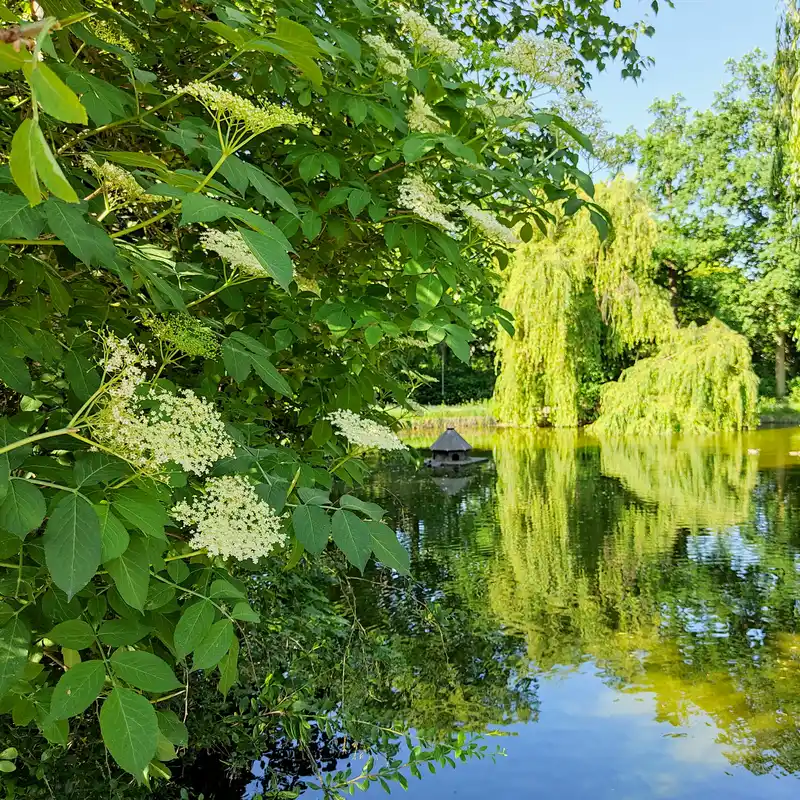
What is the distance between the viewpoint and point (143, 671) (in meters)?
0.84

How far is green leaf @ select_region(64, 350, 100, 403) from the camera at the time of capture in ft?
3.17

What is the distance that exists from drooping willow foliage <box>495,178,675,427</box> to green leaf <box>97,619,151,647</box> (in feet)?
41.6

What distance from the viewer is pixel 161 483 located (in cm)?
96

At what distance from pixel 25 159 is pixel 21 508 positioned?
1.79 feet

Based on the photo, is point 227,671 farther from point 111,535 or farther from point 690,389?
point 690,389

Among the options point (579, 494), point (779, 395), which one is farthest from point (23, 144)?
point (779, 395)

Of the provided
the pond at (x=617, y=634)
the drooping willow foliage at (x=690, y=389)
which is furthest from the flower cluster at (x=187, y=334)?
the drooping willow foliage at (x=690, y=389)

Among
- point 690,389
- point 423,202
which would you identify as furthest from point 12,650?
point 690,389

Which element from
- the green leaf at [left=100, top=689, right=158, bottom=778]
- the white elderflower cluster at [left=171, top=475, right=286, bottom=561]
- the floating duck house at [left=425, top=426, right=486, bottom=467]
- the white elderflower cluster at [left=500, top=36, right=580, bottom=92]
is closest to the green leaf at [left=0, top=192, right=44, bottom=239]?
the white elderflower cluster at [left=171, top=475, right=286, bottom=561]

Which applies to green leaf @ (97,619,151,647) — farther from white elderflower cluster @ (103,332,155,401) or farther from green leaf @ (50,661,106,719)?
white elderflower cluster @ (103,332,155,401)

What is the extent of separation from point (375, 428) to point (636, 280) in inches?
564

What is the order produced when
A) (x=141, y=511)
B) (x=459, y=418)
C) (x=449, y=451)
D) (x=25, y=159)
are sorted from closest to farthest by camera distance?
1. (x=25, y=159)
2. (x=141, y=511)
3. (x=449, y=451)
4. (x=459, y=418)

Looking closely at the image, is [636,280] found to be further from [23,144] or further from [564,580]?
[23,144]

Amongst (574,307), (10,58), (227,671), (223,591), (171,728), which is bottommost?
(171,728)
